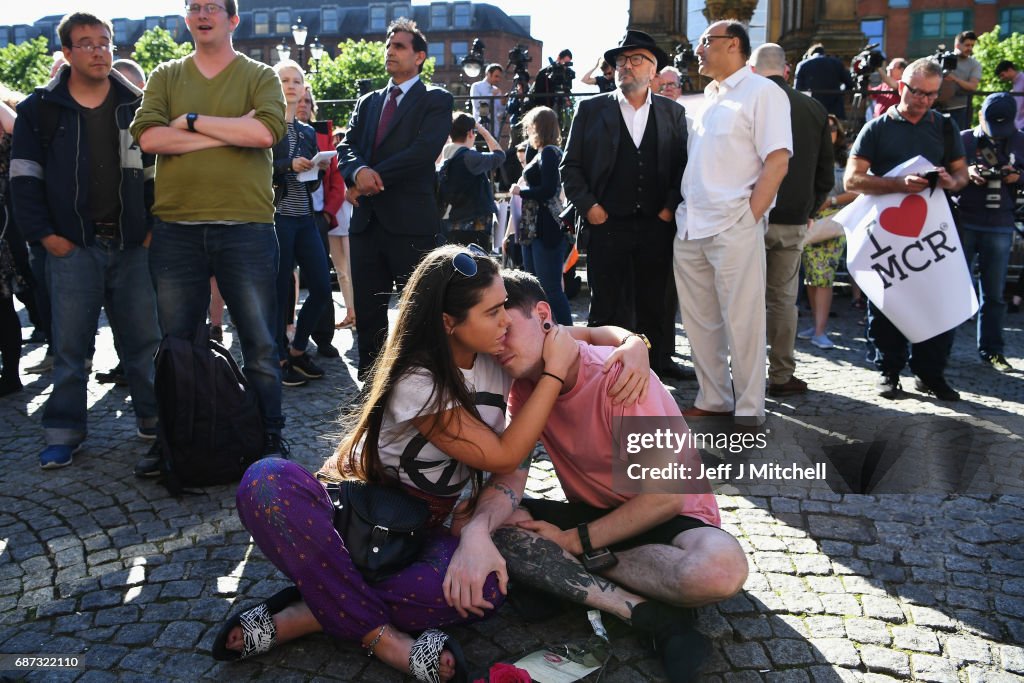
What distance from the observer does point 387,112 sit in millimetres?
5762

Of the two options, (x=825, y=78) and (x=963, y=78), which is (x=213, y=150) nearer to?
(x=825, y=78)

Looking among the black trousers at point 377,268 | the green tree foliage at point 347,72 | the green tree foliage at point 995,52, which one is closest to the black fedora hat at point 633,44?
the black trousers at point 377,268

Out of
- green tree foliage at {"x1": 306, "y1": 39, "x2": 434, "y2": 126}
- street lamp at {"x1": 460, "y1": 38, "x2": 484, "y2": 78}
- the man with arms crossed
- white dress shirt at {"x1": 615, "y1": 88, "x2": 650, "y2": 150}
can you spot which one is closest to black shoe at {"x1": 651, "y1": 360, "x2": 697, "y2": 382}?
white dress shirt at {"x1": 615, "y1": 88, "x2": 650, "y2": 150}

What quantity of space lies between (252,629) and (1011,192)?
20.7ft

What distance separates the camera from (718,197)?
5.14 meters

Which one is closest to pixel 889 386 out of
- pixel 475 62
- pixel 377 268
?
pixel 377 268

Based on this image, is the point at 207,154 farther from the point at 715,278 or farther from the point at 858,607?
the point at 858,607

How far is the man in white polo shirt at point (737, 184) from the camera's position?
197 inches

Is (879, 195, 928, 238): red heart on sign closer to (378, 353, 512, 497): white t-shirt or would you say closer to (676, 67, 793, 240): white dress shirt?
(676, 67, 793, 240): white dress shirt

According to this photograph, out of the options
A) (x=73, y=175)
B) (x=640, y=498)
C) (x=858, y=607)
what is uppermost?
(x=73, y=175)

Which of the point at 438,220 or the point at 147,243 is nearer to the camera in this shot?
the point at 147,243

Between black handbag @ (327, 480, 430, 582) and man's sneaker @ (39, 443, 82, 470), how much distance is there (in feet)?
8.13

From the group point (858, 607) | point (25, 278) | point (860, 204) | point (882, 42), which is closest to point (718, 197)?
point (860, 204)

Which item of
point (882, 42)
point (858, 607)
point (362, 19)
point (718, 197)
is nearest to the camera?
point (858, 607)
